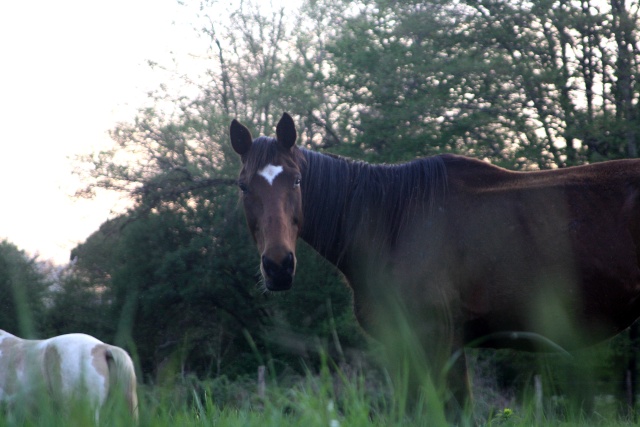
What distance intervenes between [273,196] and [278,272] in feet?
1.70

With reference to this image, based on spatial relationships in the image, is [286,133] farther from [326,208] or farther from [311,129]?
[311,129]

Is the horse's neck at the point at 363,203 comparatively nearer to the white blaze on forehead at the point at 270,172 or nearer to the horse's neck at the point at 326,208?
the horse's neck at the point at 326,208

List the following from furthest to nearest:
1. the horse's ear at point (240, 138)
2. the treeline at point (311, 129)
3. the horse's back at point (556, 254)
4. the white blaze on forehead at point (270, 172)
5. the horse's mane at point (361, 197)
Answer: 1. the treeline at point (311, 129)
2. the horse's ear at point (240, 138)
3. the horse's mane at point (361, 197)
4. the white blaze on forehead at point (270, 172)
5. the horse's back at point (556, 254)

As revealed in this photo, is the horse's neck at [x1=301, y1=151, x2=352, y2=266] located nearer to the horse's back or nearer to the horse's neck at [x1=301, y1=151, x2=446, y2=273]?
the horse's neck at [x1=301, y1=151, x2=446, y2=273]

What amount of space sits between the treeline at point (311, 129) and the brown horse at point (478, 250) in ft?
15.2

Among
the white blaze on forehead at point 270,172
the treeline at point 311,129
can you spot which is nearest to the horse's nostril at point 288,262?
the white blaze on forehead at point 270,172

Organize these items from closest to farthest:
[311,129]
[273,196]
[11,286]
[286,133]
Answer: [273,196] < [286,133] < [11,286] < [311,129]

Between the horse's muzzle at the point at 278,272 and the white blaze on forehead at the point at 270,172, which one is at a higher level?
the white blaze on forehead at the point at 270,172

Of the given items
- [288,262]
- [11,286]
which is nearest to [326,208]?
[288,262]

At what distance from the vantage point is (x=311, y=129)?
1861 centimetres

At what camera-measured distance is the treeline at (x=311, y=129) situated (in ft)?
41.2

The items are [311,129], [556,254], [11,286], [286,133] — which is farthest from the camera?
[311,129]

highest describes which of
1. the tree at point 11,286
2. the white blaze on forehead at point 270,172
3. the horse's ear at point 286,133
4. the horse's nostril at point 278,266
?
the horse's ear at point 286,133

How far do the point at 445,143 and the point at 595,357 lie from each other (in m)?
5.40
